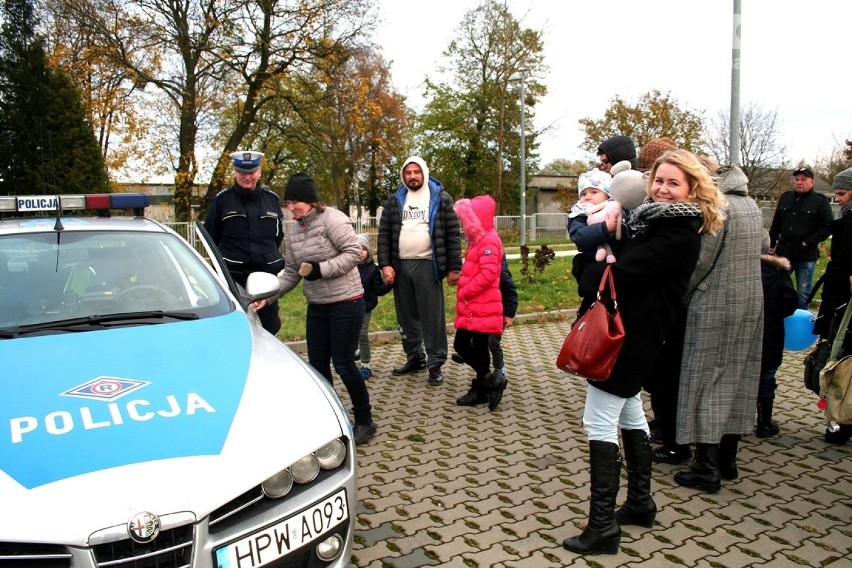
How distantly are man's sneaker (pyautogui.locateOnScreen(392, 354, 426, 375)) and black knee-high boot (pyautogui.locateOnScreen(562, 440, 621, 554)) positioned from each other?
12.1 ft

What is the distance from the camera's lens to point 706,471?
4.13 m

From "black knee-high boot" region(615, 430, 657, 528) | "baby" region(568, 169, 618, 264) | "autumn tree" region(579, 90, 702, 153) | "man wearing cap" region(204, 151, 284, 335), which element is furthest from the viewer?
"autumn tree" region(579, 90, 702, 153)

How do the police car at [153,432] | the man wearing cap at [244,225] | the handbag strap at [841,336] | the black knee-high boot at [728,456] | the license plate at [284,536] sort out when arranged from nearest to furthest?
Answer: the police car at [153,432] → the license plate at [284,536] → the handbag strap at [841,336] → the black knee-high boot at [728,456] → the man wearing cap at [244,225]

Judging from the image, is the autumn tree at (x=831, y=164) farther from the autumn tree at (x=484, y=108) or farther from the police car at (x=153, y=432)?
the police car at (x=153, y=432)

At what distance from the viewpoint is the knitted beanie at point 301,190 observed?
4.87 metres

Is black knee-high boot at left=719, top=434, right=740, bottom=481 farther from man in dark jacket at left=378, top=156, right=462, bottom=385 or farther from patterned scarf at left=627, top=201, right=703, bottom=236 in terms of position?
man in dark jacket at left=378, top=156, right=462, bottom=385

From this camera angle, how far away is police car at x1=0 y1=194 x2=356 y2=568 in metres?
2.18

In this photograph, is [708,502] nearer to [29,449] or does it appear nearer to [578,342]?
[578,342]

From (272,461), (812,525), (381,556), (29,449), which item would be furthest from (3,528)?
(812,525)

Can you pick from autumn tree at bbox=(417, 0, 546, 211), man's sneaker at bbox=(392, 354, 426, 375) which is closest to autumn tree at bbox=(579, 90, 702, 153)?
autumn tree at bbox=(417, 0, 546, 211)

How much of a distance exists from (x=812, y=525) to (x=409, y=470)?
2290 mm

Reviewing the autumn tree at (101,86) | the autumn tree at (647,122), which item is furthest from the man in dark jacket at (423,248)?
the autumn tree at (647,122)

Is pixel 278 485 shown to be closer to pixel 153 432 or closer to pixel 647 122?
pixel 153 432

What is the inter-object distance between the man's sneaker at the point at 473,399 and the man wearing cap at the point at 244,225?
1.76m
